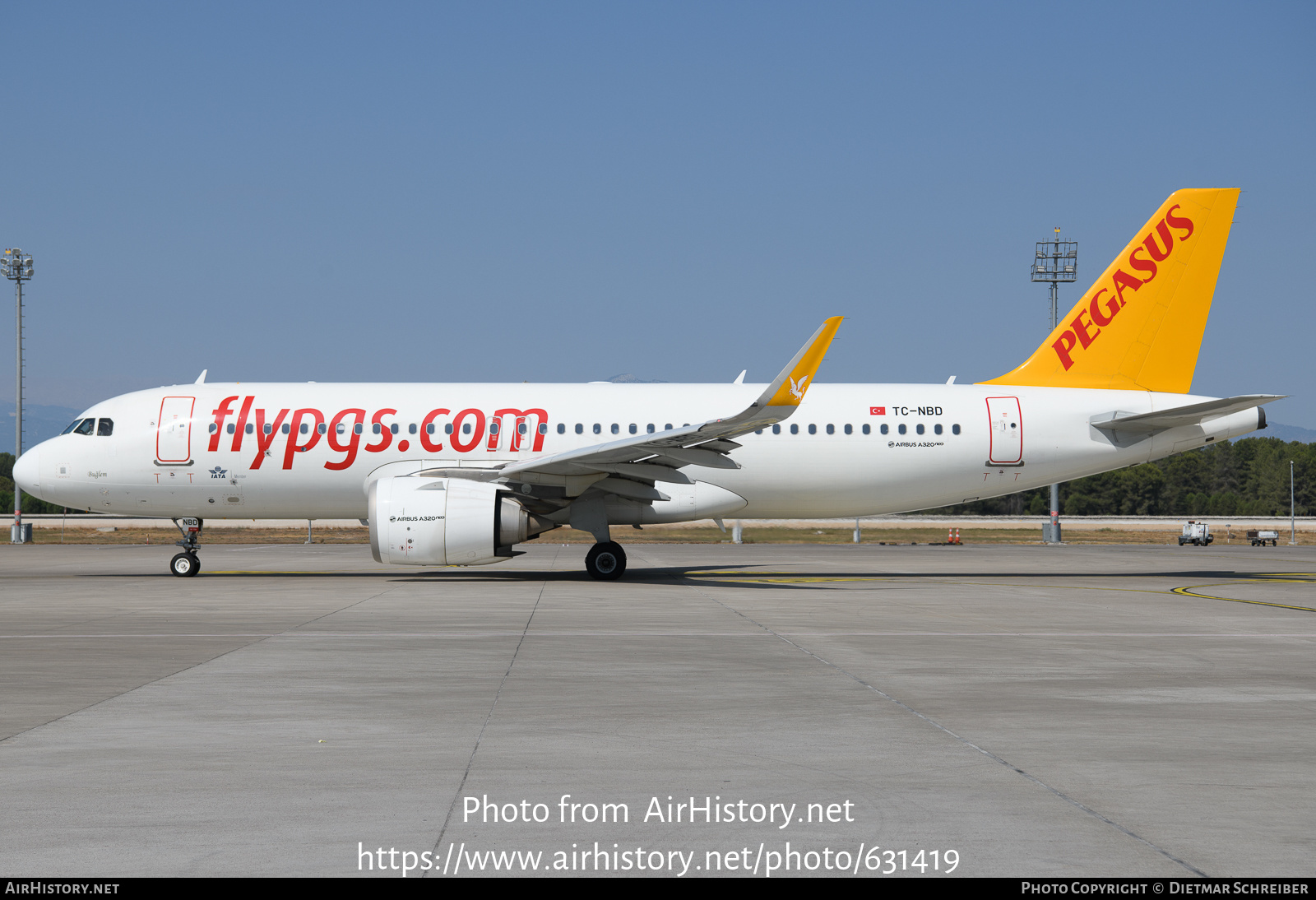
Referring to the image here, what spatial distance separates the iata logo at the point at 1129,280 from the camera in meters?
24.2

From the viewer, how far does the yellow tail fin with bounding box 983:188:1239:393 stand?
24.2m

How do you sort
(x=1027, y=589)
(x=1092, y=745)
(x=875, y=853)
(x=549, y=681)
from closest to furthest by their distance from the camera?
(x=875, y=853), (x=1092, y=745), (x=549, y=681), (x=1027, y=589)

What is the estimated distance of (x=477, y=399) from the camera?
23.0m

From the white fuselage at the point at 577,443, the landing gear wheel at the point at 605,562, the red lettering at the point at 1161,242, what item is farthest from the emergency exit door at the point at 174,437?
the red lettering at the point at 1161,242

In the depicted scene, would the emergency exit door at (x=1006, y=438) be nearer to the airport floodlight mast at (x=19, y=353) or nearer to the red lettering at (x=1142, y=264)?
the red lettering at (x=1142, y=264)

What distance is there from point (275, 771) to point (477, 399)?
17100mm

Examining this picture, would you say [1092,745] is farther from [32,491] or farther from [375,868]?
[32,491]

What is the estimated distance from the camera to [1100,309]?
79.8ft

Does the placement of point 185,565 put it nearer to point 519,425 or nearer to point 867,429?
point 519,425

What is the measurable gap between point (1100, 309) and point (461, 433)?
13.8 meters

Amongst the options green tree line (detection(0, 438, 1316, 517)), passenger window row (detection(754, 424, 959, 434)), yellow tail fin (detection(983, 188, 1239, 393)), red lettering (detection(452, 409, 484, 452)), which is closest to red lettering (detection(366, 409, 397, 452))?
red lettering (detection(452, 409, 484, 452))

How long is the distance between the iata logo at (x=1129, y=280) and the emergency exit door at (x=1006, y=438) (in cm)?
204

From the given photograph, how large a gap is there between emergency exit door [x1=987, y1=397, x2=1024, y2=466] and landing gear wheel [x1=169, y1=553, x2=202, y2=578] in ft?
54.1
